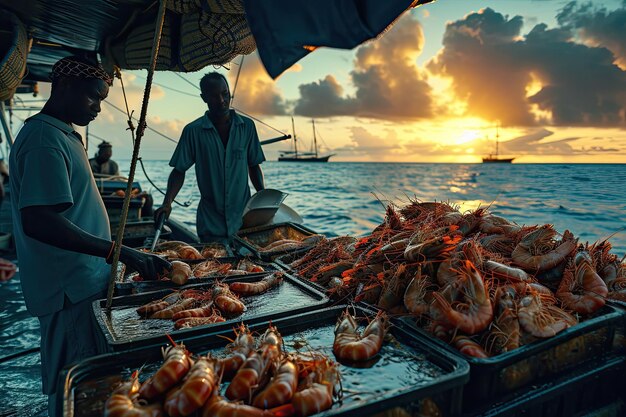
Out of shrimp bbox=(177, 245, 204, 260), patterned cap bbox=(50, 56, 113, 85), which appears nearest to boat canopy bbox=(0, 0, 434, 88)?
patterned cap bbox=(50, 56, 113, 85)

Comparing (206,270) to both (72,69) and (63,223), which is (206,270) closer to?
(63,223)

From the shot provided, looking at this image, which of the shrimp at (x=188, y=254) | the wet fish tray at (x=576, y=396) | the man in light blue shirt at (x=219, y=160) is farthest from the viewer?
the man in light blue shirt at (x=219, y=160)

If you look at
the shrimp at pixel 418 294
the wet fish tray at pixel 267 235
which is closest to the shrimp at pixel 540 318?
the shrimp at pixel 418 294

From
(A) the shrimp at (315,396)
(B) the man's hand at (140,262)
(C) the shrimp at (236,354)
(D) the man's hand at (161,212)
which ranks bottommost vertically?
(C) the shrimp at (236,354)

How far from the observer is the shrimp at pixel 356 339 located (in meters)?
2.05

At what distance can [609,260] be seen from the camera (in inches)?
128

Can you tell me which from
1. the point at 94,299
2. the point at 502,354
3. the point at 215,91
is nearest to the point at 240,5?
the point at 215,91

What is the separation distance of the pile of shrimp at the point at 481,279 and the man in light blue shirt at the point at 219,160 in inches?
95.5

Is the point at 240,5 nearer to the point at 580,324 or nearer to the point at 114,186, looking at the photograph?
the point at 580,324

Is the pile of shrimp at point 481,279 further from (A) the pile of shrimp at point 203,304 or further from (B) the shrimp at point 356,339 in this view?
(A) the pile of shrimp at point 203,304

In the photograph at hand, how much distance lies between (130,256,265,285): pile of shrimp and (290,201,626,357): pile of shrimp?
56 centimetres

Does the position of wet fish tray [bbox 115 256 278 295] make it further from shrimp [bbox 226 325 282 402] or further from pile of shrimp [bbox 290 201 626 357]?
shrimp [bbox 226 325 282 402]

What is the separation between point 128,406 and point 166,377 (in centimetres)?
19

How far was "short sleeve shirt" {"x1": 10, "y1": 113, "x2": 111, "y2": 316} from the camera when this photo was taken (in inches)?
97.9
